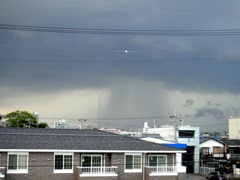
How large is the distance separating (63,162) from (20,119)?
179 feet

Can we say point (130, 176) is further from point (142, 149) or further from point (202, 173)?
point (202, 173)

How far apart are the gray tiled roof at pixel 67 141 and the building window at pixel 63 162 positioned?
0.91 m

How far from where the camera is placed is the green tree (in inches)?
3693

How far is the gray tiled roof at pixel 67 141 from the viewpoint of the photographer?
139 ft

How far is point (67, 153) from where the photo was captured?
140 feet

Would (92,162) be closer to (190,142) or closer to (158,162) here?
(158,162)

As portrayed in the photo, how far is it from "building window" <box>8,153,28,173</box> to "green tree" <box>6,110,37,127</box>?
5372 cm

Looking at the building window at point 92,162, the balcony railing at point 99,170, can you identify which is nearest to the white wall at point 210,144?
the building window at point 92,162

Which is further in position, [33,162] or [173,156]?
[173,156]

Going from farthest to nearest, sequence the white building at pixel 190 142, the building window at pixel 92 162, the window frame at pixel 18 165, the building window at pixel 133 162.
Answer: the white building at pixel 190 142, the building window at pixel 133 162, the building window at pixel 92 162, the window frame at pixel 18 165

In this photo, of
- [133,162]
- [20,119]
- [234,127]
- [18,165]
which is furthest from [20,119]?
[234,127]

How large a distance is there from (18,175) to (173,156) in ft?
57.1

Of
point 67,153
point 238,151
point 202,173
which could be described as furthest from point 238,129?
point 67,153

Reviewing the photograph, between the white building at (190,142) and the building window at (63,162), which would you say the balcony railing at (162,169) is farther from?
the white building at (190,142)
